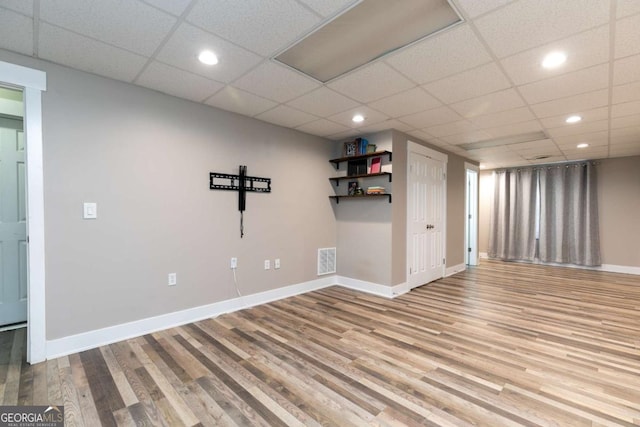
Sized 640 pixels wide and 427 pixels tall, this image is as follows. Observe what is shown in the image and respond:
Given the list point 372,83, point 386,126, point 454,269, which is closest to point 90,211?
point 372,83

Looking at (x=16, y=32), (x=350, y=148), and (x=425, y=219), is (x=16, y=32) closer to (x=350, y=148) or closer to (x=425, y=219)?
(x=350, y=148)

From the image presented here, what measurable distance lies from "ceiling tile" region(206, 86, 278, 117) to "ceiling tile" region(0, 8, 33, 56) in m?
1.32

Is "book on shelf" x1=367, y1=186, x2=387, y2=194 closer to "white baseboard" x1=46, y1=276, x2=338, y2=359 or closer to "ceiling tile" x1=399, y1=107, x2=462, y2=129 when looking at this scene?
"ceiling tile" x1=399, y1=107, x2=462, y2=129

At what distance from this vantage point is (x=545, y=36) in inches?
75.4

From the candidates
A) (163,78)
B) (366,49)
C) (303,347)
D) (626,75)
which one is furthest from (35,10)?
(626,75)

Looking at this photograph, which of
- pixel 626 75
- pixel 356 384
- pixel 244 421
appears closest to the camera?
pixel 244 421

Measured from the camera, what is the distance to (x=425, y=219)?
4.79 m

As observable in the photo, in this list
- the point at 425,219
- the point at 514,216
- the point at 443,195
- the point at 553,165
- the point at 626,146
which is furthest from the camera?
the point at 514,216

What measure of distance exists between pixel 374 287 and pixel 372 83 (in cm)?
273

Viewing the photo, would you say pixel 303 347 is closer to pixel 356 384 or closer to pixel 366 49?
pixel 356 384

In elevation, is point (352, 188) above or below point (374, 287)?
above

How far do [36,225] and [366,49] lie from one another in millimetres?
2790

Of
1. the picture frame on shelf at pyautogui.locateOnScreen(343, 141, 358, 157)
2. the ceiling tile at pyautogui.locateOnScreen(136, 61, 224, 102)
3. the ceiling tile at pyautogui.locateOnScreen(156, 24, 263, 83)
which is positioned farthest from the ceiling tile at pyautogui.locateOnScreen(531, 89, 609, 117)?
the ceiling tile at pyautogui.locateOnScreen(136, 61, 224, 102)

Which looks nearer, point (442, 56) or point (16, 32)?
point (16, 32)
